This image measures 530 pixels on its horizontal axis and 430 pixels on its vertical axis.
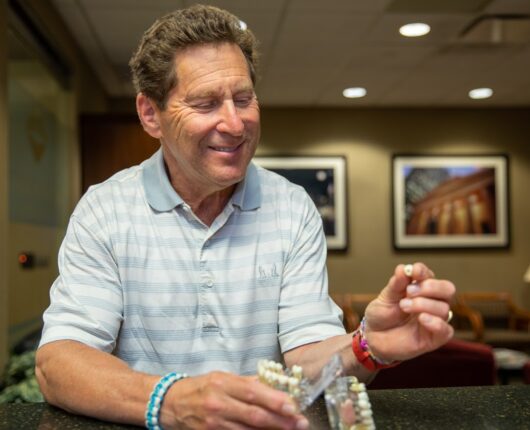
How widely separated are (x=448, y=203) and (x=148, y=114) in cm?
650

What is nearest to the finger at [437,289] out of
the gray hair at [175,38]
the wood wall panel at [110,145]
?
the gray hair at [175,38]

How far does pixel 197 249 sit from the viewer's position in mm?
1500

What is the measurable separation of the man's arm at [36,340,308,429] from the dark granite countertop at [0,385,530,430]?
36 mm

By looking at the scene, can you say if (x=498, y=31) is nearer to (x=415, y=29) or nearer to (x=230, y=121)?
(x=415, y=29)

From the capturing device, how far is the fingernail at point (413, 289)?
1101mm

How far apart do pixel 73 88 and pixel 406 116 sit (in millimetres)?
3959

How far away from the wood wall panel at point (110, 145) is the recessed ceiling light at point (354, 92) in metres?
2.28

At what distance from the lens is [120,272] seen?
144 cm

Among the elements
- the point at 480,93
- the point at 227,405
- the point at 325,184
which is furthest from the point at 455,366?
the point at 325,184

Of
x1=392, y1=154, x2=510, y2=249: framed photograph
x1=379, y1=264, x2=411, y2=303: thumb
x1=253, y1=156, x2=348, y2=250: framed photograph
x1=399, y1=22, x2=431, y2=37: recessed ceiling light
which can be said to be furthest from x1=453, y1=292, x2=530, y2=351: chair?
x1=379, y1=264, x2=411, y2=303: thumb

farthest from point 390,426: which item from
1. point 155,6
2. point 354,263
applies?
point 354,263

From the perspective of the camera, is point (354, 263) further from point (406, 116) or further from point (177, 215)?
point (177, 215)

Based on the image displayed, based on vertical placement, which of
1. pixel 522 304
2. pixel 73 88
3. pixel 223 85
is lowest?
pixel 522 304

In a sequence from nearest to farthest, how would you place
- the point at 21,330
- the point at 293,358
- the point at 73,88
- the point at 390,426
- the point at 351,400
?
the point at 351,400
the point at 390,426
the point at 293,358
the point at 21,330
the point at 73,88
